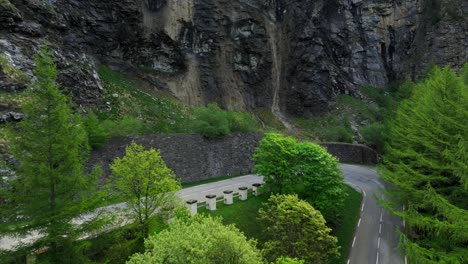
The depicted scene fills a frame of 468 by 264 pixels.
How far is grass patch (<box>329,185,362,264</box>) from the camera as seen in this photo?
20.4 m

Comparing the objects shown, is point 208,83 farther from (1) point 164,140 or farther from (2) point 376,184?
(2) point 376,184

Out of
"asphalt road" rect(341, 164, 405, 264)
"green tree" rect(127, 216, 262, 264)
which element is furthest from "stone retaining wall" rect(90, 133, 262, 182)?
"green tree" rect(127, 216, 262, 264)

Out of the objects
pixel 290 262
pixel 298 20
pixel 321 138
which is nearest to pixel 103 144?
pixel 290 262

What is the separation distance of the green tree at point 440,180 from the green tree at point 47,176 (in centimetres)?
1271

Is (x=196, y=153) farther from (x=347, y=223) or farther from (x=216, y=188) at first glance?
(x=347, y=223)

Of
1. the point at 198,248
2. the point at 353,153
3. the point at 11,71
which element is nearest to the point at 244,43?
the point at 353,153

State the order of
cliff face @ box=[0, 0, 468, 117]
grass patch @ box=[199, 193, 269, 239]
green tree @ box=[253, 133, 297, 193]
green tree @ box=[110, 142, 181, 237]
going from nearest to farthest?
1. green tree @ box=[110, 142, 181, 237]
2. grass patch @ box=[199, 193, 269, 239]
3. green tree @ box=[253, 133, 297, 193]
4. cliff face @ box=[0, 0, 468, 117]

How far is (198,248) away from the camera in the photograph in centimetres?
1027

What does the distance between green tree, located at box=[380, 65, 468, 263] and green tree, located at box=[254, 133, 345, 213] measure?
335cm

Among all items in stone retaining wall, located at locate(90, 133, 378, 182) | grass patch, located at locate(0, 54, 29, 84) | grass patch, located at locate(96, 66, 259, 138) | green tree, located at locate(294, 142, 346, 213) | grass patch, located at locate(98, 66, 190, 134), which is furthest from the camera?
grass patch, located at locate(98, 66, 190, 134)

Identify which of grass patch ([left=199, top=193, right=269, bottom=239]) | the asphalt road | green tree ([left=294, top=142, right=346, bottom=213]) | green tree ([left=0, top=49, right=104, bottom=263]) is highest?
green tree ([left=0, top=49, right=104, bottom=263])

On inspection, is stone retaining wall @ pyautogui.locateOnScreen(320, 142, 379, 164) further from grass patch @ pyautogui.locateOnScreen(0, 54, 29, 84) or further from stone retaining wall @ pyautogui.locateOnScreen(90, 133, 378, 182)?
grass patch @ pyautogui.locateOnScreen(0, 54, 29, 84)

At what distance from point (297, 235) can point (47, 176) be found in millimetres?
10525

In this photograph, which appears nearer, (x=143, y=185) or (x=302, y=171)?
(x=143, y=185)
